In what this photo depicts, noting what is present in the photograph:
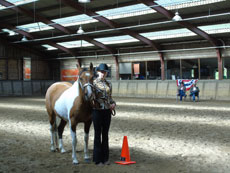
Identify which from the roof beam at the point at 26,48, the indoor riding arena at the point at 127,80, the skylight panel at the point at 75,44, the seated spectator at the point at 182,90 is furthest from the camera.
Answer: the roof beam at the point at 26,48

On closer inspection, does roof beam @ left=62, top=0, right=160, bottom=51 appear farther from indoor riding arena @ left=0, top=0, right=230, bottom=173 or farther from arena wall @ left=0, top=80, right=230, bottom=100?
arena wall @ left=0, top=80, right=230, bottom=100

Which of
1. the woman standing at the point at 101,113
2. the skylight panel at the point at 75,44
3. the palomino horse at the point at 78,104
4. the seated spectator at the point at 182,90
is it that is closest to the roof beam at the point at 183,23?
the seated spectator at the point at 182,90

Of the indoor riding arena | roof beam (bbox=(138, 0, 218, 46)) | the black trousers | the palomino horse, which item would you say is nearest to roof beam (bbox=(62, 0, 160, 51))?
the indoor riding arena

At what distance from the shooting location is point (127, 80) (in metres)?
27.8

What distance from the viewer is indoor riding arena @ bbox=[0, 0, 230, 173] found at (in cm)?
508

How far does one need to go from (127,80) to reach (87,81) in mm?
23136

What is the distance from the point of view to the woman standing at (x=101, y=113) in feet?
15.4

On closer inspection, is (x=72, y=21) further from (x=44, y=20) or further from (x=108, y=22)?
(x=108, y=22)

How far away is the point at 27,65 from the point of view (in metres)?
33.9

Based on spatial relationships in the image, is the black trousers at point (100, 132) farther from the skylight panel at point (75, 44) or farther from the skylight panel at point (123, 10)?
the skylight panel at point (75, 44)

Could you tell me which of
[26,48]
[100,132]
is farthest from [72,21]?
[100,132]

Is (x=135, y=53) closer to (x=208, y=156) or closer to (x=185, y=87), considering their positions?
(x=185, y=87)

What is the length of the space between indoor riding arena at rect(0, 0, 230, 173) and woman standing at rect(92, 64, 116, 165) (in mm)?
106

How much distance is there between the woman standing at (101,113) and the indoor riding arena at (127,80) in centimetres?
11
